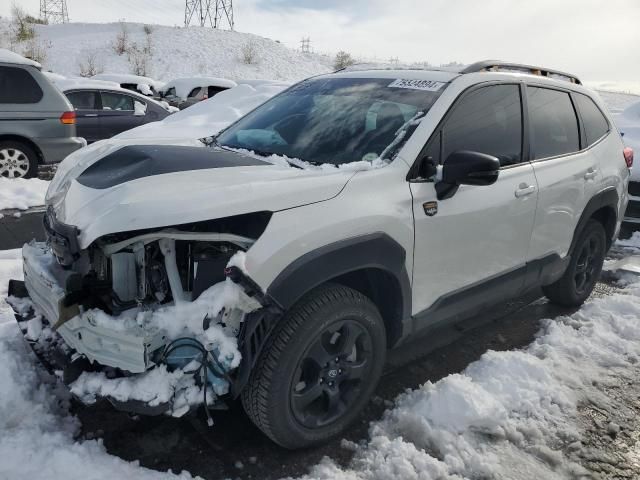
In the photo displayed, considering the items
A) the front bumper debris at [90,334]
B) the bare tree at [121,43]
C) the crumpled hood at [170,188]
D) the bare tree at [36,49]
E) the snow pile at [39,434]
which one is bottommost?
the snow pile at [39,434]

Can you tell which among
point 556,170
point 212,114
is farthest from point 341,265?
point 212,114

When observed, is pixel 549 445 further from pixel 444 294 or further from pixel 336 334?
pixel 336 334

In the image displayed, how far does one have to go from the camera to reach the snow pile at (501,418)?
8.07 feet

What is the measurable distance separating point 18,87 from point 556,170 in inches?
275

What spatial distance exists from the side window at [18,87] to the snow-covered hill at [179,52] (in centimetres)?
3023

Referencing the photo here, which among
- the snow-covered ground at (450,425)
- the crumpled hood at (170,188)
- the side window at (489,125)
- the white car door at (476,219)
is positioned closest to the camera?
the crumpled hood at (170,188)

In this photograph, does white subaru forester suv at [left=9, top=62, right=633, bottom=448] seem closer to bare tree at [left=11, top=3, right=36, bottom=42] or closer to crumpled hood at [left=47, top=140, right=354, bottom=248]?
crumpled hood at [left=47, top=140, right=354, bottom=248]

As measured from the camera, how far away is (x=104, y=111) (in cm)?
1062

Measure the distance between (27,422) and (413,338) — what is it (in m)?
1.95

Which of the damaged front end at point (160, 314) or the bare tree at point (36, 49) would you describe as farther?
the bare tree at point (36, 49)

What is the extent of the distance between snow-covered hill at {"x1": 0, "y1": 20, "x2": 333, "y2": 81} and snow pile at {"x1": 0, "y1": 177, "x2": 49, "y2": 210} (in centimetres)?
3076

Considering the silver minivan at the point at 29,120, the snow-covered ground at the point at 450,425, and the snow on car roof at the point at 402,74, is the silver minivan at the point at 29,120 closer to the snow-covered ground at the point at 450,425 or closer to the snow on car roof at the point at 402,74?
the snow-covered ground at the point at 450,425

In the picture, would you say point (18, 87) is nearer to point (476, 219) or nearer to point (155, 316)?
point (155, 316)

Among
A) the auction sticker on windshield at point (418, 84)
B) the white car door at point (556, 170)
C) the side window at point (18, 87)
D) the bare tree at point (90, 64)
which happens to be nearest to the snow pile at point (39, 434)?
the auction sticker on windshield at point (418, 84)
